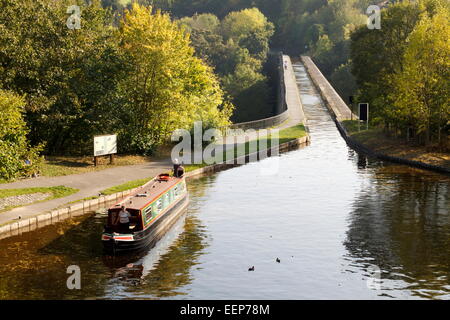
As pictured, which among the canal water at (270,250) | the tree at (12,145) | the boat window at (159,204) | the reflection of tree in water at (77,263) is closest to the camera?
the reflection of tree in water at (77,263)

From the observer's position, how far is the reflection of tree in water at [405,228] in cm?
2894

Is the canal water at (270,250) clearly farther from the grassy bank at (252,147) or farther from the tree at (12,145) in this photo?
the tree at (12,145)

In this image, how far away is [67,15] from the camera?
182 ft

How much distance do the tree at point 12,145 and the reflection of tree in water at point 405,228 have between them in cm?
2107

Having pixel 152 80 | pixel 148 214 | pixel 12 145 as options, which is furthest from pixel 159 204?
pixel 152 80

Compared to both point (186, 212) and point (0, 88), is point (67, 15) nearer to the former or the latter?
point (0, 88)

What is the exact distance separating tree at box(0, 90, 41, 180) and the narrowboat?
30.9ft

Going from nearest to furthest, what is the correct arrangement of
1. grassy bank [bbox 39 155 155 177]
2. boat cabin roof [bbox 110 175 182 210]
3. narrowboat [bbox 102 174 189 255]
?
narrowboat [bbox 102 174 189 255]
boat cabin roof [bbox 110 175 182 210]
grassy bank [bbox 39 155 155 177]

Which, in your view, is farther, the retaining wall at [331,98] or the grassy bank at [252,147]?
the retaining wall at [331,98]

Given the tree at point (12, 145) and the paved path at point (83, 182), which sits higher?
the tree at point (12, 145)

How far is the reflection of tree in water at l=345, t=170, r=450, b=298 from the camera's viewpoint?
2894 cm

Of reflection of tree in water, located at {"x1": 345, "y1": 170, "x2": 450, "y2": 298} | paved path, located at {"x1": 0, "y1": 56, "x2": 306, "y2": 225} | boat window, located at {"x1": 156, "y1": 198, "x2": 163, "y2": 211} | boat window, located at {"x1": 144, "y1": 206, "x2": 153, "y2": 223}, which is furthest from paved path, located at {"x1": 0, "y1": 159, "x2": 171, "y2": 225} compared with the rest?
reflection of tree in water, located at {"x1": 345, "y1": 170, "x2": 450, "y2": 298}

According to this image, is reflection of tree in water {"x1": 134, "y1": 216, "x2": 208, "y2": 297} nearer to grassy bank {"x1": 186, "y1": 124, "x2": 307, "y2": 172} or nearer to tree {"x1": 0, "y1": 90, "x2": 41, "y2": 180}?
tree {"x1": 0, "y1": 90, "x2": 41, "y2": 180}

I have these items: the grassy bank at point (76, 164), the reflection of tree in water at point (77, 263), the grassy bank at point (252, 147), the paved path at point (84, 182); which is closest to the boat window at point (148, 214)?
the reflection of tree in water at point (77, 263)
